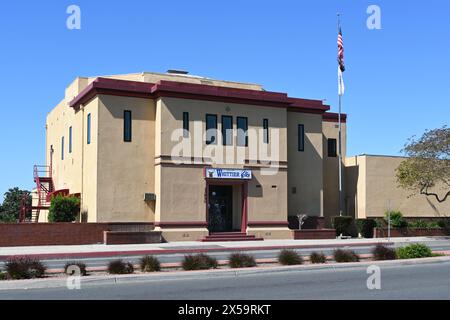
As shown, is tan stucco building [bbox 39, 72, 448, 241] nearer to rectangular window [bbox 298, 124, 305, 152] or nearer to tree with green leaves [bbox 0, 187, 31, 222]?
rectangular window [bbox 298, 124, 305, 152]

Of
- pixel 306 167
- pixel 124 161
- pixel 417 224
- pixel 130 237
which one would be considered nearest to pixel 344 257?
pixel 130 237

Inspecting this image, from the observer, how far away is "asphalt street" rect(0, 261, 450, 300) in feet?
40.2

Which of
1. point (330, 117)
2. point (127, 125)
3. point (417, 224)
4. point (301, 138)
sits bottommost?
point (417, 224)

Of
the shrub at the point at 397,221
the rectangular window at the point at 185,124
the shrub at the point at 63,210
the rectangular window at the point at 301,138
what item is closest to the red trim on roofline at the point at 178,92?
the rectangular window at the point at 185,124

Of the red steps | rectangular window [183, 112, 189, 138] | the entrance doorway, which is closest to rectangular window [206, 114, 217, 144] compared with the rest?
rectangular window [183, 112, 189, 138]

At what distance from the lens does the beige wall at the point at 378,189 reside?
1651 inches

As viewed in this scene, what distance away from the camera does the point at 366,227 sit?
3897 centimetres

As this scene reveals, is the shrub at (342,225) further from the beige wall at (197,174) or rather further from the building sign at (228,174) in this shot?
the building sign at (228,174)

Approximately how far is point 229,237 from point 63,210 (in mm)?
9406

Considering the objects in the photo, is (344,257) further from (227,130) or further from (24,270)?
(227,130)

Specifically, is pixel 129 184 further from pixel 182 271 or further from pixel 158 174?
pixel 182 271

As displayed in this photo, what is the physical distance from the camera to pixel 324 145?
42.9m

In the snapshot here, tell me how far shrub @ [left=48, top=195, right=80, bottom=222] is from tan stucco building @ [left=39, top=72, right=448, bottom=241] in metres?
0.97

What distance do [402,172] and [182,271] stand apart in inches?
1016
